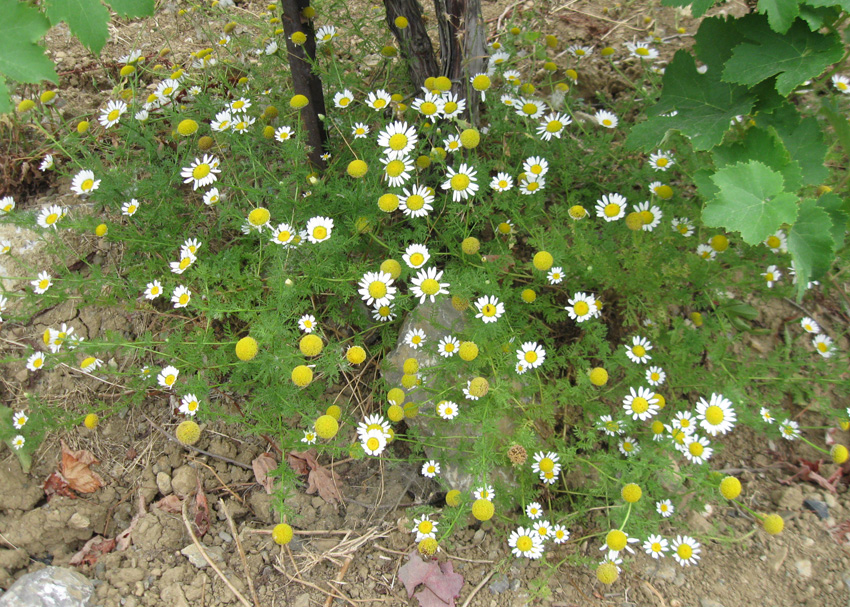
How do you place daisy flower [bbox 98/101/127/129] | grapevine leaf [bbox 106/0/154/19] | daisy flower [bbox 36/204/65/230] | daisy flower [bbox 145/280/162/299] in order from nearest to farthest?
grapevine leaf [bbox 106/0/154/19], daisy flower [bbox 145/280/162/299], daisy flower [bbox 36/204/65/230], daisy flower [bbox 98/101/127/129]

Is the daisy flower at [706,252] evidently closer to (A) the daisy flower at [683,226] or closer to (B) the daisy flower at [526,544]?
(A) the daisy flower at [683,226]

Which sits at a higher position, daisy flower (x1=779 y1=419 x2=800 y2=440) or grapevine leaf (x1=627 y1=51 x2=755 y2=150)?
grapevine leaf (x1=627 y1=51 x2=755 y2=150)

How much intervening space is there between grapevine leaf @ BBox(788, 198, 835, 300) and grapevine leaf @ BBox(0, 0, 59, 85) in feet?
7.53

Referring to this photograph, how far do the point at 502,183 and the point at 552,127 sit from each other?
1.37ft

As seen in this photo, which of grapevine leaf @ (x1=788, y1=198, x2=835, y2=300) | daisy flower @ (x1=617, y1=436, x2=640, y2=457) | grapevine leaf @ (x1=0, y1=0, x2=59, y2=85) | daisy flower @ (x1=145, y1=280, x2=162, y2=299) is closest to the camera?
grapevine leaf @ (x1=0, y1=0, x2=59, y2=85)

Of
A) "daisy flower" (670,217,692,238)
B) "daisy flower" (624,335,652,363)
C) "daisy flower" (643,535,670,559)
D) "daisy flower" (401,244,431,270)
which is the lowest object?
"daisy flower" (643,535,670,559)

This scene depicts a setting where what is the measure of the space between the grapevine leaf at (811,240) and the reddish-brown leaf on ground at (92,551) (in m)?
2.96

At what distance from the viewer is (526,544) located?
226 centimetres

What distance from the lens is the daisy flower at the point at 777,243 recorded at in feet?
8.63

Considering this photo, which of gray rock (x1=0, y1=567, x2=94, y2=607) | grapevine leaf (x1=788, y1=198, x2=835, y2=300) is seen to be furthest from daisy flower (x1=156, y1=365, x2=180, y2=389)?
grapevine leaf (x1=788, y1=198, x2=835, y2=300)

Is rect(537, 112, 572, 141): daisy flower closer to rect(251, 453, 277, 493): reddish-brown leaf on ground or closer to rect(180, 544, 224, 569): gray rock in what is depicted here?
rect(251, 453, 277, 493): reddish-brown leaf on ground

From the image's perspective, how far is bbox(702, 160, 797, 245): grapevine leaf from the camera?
176 centimetres

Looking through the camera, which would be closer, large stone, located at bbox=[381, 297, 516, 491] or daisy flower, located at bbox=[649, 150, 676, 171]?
large stone, located at bbox=[381, 297, 516, 491]

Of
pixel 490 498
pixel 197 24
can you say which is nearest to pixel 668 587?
pixel 490 498
